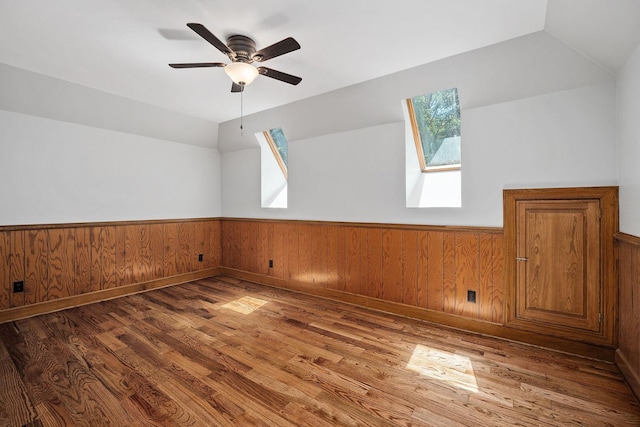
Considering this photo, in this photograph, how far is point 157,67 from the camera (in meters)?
2.78

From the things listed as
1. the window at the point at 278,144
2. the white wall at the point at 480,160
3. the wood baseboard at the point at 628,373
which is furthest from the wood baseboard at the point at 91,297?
the wood baseboard at the point at 628,373

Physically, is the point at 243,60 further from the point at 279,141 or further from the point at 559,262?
the point at 559,262

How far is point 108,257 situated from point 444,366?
13.5 feet

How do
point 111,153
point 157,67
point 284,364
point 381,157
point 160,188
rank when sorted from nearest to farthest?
point 284,364
point 157,67
point 381,157
point 111,153
point 160,188

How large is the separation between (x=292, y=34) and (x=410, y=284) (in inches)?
103

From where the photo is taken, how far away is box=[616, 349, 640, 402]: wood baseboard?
5.89 feet

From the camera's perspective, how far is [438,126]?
10.5 feet

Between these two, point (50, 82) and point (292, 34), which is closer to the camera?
point (292, 34)

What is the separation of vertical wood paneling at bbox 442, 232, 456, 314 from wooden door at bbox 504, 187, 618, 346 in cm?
44

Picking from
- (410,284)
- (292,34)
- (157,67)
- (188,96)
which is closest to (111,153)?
(188,96)

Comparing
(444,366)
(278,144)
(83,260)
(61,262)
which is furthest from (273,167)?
(444,366)

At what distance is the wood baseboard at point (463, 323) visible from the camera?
230cm

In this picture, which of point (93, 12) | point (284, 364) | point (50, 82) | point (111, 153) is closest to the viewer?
point (93, 12)

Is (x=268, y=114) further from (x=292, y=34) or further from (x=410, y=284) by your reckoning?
(x=410, y=284)
